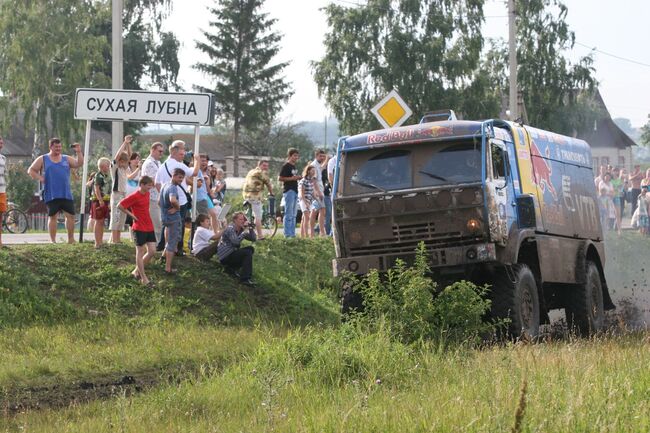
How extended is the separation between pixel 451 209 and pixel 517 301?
1.40 m

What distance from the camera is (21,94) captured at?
180ft

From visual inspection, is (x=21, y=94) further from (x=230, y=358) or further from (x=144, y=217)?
(x=230, y=358)

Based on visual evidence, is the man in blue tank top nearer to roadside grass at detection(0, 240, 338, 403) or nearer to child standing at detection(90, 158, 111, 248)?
child standing at detection(90, 158, 111, 248)

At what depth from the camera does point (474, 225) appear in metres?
15.0

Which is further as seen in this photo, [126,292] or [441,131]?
[126,292]

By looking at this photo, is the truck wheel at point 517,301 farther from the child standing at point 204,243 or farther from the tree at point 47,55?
the tree at point 47,55

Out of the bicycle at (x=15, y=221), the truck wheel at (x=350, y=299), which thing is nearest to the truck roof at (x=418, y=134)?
the truck wheel at (x=350, y=299)

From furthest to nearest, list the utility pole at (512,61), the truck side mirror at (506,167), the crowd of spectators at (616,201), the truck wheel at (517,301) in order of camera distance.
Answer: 1. the crowd of spectators at (616,201)
2. the utility pole at (512,61)
3. the truck side mirror at (506,167)
4. the truck wheel at (517,301)

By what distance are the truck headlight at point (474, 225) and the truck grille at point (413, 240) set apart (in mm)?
112

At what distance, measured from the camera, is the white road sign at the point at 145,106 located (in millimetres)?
19969

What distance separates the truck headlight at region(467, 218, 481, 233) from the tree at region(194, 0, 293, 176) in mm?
63975

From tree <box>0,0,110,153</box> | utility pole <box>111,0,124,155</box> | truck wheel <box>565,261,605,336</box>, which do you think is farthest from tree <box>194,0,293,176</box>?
truck wheel <box>565,261,605,336</box>

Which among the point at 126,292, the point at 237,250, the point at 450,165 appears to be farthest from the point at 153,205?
the point at 450,165

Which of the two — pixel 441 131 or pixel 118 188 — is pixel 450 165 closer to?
pixel 441 131
